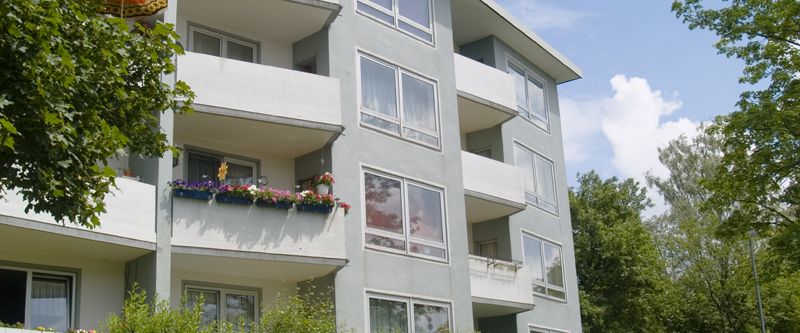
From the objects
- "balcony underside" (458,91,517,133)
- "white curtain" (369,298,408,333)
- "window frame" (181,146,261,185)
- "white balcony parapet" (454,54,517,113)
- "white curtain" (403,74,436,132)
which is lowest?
"white curtain" (369,298,408,333)

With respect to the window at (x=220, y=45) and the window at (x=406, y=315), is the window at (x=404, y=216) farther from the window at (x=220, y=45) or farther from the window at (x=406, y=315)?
the window at (x=220, y=45)

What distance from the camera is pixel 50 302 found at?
59.9ft

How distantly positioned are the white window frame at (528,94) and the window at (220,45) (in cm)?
980

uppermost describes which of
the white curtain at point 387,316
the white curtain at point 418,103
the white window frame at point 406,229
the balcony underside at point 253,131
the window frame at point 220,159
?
the white curtain at point 418,103

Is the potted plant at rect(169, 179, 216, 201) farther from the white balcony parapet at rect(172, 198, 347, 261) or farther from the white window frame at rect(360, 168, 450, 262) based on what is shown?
the white window frame at rect(360, 168, 450, 262)

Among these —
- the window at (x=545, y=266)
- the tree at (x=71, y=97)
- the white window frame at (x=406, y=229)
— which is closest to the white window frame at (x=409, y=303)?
the white window frame at (x=406, y=229)

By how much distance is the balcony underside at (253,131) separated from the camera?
20250mm

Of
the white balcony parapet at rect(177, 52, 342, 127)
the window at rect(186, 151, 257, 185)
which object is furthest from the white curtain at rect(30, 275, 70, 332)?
the white balcony parapet at rect(177, 52, 342, 127)

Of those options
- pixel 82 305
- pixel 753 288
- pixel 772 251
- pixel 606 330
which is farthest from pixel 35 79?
pixel 753 288

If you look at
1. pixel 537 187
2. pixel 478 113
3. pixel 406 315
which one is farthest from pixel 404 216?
pixel 537 187

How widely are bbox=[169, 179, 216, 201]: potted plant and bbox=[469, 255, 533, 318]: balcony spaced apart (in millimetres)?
8179

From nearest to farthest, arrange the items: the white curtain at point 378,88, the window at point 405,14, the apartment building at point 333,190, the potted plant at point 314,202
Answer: the apartment building at point 333,190 < the potted plant at point 314,202 < the white curtain at point 378,88 < the window at point 405,14

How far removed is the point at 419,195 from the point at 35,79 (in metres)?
13.6

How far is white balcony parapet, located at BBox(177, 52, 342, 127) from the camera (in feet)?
65.0
